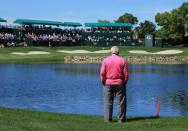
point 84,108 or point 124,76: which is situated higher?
point 124,76

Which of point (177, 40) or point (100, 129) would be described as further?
point (177, 40)

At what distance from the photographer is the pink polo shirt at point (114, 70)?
1745cm

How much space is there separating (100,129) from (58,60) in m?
59.5

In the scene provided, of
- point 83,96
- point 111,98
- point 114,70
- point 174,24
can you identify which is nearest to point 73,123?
point 111,98

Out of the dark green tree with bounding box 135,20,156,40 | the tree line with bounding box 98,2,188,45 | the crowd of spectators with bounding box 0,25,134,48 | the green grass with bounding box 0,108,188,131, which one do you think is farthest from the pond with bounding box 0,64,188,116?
the dark green tree with bounding box 135,20,156,40

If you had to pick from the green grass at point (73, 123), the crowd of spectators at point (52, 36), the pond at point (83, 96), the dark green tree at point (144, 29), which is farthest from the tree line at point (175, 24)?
the green grass at point (73, 123)

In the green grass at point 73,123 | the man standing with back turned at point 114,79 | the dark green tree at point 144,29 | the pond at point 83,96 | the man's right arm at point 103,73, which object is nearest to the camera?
the green grass at point 73,123

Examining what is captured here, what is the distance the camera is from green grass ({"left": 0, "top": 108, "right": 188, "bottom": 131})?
600 inches

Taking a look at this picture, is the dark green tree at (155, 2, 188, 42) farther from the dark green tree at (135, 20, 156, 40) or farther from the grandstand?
the dark green tree at (135, 20, 156, 40)

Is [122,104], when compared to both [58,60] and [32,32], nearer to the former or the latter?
[58,60]

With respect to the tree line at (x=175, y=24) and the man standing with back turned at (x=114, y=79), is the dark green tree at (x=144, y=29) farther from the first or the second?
the man standing with back turned at (x=114, y=79)

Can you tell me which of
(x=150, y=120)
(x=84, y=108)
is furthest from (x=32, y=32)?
(x=150, y=120)

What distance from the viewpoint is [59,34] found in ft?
381

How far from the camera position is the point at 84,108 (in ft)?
81.1
